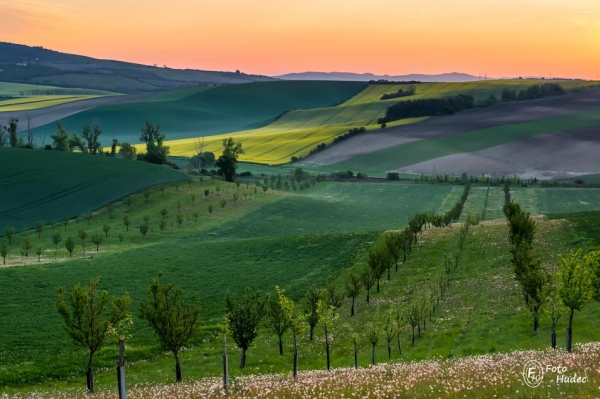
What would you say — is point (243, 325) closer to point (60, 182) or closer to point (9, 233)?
point (9, 233)

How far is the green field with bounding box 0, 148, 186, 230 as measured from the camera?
11561 centimetres

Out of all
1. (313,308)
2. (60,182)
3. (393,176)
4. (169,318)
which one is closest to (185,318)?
(169,318)

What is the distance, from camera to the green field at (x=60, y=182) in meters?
116

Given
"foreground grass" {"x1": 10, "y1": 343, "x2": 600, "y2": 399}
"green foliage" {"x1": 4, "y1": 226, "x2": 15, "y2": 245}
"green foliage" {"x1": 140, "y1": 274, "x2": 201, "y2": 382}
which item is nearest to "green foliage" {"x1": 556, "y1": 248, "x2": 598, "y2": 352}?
"foreground grass" {"x1": 10, "y1": 343, "x2": 600, "y2": 399}

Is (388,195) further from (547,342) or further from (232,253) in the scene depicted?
(547,342)

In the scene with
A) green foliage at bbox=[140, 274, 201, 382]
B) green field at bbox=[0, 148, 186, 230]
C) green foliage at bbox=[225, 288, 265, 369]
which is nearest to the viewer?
green foliage at bbox=[140, 274, 201, 382]

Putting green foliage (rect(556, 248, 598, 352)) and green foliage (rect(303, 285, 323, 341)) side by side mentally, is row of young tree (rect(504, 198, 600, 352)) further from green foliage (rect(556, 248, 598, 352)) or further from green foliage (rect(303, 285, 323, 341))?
green foliage (rect(303, 285, 323, 341))

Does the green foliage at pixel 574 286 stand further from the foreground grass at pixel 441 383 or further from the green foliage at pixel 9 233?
the green foliage at pixel 9 233

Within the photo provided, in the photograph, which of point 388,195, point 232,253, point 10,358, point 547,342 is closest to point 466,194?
point 388,195

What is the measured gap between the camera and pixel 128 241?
99.4 m

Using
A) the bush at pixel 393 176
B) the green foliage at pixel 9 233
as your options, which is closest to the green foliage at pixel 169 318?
the green foliage at pixel 9 233

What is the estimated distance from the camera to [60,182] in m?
132

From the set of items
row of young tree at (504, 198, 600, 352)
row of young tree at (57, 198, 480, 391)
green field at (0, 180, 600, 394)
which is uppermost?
row of young tree at (504, 198, 600, 352)

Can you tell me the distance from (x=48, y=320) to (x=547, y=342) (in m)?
42.3
